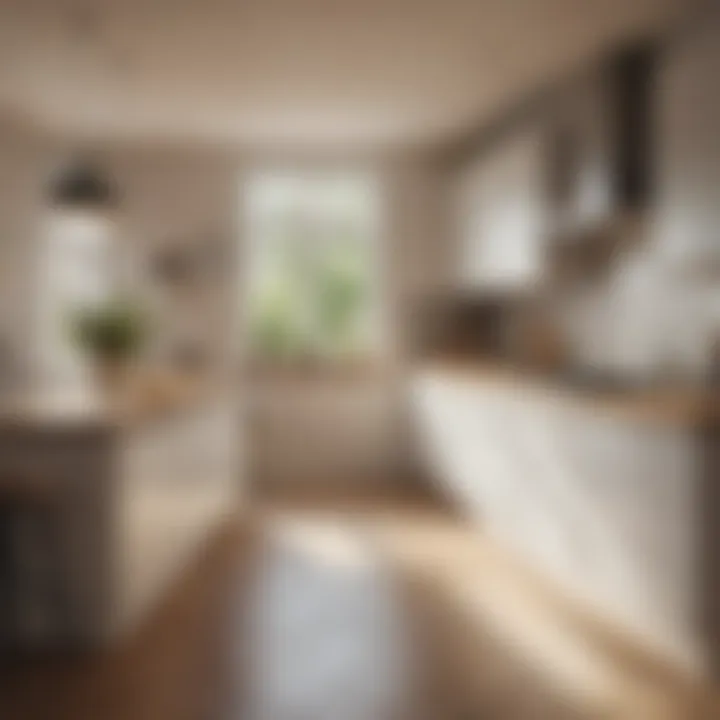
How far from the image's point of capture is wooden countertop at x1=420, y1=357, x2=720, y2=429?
3.37m

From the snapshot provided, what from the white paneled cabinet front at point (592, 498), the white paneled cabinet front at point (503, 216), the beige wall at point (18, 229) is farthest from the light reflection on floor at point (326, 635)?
the beige wall at point (18, 229)

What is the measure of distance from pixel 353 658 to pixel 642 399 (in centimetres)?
151

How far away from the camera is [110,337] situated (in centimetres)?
430

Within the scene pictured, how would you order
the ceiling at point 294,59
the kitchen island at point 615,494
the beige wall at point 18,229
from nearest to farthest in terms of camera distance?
the kitchen island at point 615,494 → the ceiling at point 294,59 → the beige wall at point 18,229

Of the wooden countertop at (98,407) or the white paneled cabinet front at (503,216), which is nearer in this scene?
the wooden countertop at (98,407)

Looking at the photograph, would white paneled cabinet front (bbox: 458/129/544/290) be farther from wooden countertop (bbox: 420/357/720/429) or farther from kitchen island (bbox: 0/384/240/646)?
kitchen island (bbox: 0/384/240/646)

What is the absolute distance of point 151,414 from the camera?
3.98 metres

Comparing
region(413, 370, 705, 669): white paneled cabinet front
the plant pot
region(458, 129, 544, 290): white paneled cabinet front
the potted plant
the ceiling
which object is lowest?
region(413, 370, 705, 669): white paneled cabinet front

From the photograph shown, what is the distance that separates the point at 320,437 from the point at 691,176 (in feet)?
13.5

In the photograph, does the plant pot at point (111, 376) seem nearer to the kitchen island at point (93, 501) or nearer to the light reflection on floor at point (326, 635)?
the kitchen island at point (93, 501)

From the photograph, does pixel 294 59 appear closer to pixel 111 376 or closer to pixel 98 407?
pixel 111 376

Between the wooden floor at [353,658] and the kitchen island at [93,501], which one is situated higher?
the kitchen island at [93,501]

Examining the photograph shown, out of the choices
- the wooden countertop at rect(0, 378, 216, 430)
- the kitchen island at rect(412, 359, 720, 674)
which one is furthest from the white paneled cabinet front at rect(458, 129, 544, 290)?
the wooden countertop at rect(0, 378, 216, 430)

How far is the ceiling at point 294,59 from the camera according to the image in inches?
164
